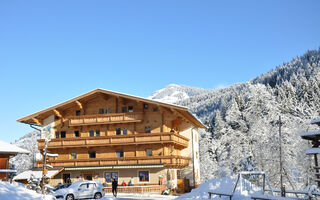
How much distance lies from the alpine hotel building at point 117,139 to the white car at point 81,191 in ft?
32.2

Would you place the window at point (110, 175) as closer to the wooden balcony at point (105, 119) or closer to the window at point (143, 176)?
the window at point (143, 176)

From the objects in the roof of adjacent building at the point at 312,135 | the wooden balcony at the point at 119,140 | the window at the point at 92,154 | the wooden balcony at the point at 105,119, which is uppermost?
the wooden balcony at the point at 105,119

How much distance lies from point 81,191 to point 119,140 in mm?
12692

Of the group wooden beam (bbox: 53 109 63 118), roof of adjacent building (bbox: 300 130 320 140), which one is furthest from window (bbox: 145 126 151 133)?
roof of adjacent building (bbox: 300 130 320 140)

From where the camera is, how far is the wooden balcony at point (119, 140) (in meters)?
37.2

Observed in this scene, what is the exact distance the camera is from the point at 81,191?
1035 inches

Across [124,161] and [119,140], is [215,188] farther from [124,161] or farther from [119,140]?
[119,140]

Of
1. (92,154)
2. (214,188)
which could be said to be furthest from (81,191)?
(92,154)

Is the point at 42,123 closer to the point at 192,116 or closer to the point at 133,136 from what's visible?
the point at 133,136

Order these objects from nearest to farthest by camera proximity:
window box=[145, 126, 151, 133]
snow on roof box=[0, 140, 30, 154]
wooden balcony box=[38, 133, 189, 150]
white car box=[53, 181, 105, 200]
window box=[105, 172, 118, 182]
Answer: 1. white car box=[53, 181, 105, 200]
2. snow on roof box=[0, 140, 30, 154]
3. wooden balcony box=[38, 133, 189, 150]
4. window box=[105, 172, 118, 182]
5. window box=[145, 126, 151, 133]

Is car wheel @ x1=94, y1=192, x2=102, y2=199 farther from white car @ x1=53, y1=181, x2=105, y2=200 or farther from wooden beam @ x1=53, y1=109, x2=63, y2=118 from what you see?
wooden beam @ x1=53, y1=109, x2=63, y2=118

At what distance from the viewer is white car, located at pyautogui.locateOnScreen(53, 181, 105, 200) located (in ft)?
84.3

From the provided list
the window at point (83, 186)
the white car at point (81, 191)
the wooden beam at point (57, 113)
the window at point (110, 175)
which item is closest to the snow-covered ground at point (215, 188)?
the white car at point (81, 191)

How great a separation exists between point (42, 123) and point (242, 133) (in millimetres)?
26327
